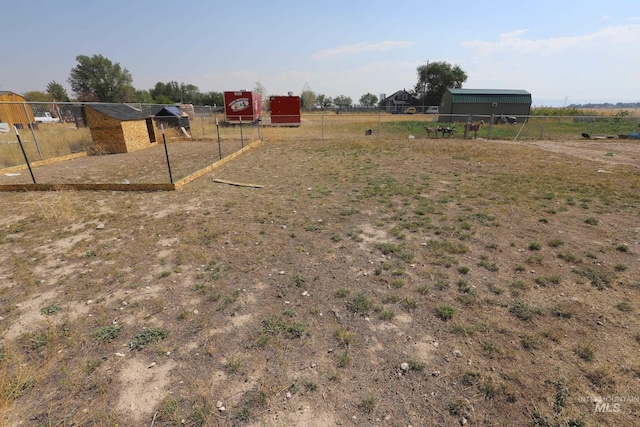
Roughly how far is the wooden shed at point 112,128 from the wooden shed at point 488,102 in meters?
28.9

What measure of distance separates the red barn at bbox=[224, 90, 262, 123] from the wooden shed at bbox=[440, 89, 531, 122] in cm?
2050

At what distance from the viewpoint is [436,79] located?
206ft

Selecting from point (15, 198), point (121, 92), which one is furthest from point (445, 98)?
point (121, 92)

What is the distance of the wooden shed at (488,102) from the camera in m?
31.1

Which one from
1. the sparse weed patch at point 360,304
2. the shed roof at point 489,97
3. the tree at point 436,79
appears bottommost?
the sparse weed patch at point 360,304

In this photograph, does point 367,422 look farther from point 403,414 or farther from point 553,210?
point 553,210

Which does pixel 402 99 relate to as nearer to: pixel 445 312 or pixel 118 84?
pixel 118 84

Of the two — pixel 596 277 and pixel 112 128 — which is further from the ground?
pixel 112 128

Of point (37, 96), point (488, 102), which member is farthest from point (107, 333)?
point (37, 96)

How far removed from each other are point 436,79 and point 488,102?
36.6m

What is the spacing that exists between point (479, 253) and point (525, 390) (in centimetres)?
251

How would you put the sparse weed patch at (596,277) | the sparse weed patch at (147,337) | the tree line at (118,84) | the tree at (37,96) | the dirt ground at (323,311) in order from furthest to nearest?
1. the tree line at (118,84)
2. the tree at (37,96)
3. the sparse weed patch at (596,277)
4. the sparse weed patch at (147,337)
5. the dirt ground at (323,311)

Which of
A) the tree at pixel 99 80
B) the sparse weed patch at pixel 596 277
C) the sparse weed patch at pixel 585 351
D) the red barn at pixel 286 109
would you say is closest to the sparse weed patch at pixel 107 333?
the sparse weed patch at pixel 585 351

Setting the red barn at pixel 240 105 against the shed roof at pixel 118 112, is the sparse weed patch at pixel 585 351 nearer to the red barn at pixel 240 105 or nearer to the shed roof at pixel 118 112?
the shed roof at pixel 118 112
